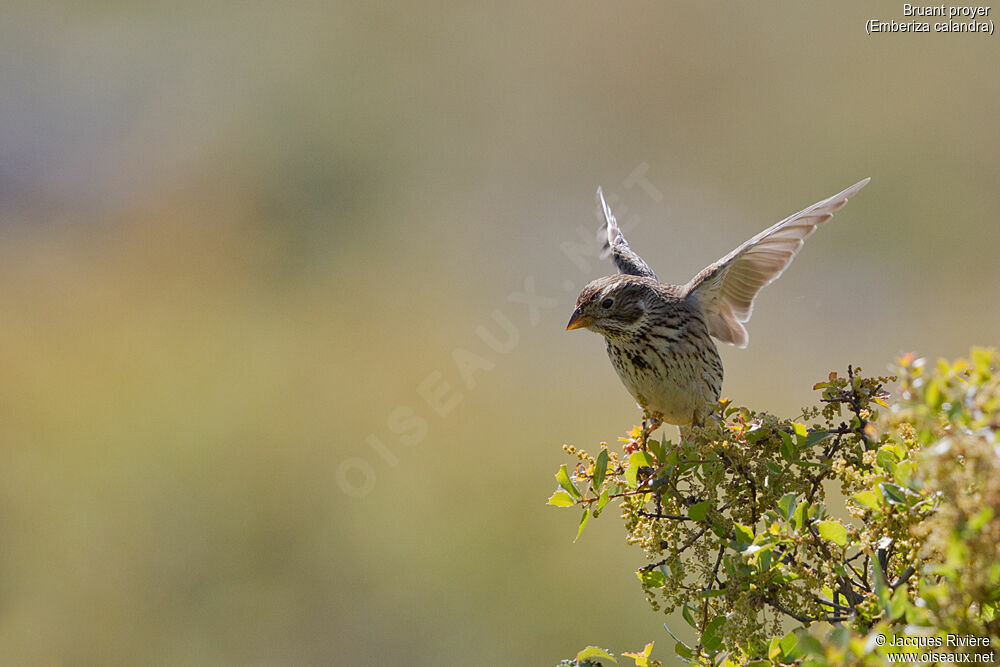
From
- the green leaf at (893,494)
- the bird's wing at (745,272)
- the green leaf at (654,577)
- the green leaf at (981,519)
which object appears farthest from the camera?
the bird's wing at (745,272)

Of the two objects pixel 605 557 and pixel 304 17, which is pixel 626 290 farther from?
pixel 304 17

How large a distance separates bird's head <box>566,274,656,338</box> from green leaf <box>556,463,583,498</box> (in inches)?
61.7

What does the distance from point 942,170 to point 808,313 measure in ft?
12.8

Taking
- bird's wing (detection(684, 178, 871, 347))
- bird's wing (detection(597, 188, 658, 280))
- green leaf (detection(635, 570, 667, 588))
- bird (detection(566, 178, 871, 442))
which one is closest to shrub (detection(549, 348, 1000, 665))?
green leaf (detection(635, 570, 667, 588))

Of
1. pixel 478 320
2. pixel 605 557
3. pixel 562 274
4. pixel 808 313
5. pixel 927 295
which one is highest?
pixel 927 295

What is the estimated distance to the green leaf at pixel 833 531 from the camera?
65.8 inches

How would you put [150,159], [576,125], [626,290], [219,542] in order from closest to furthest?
[626,290]
[219,542]
[150,159]
[576,125]

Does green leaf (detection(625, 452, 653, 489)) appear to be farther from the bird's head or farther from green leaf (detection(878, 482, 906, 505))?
the bird's head

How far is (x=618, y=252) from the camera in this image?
15.4 feet

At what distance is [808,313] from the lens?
464 inches

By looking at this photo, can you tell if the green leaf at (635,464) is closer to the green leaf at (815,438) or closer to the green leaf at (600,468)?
the green leaf at (600,468)

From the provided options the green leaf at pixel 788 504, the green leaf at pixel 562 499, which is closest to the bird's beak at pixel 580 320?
the green leaf at pixel 562 499

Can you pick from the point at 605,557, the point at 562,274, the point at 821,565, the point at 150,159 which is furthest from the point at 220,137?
the point at 821,565

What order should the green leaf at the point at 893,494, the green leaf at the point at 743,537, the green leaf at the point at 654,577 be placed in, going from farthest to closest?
the green leaf at the point at 654,577 → the green leaf at the point at 743,537 → the green leaf at the point at 893,494
